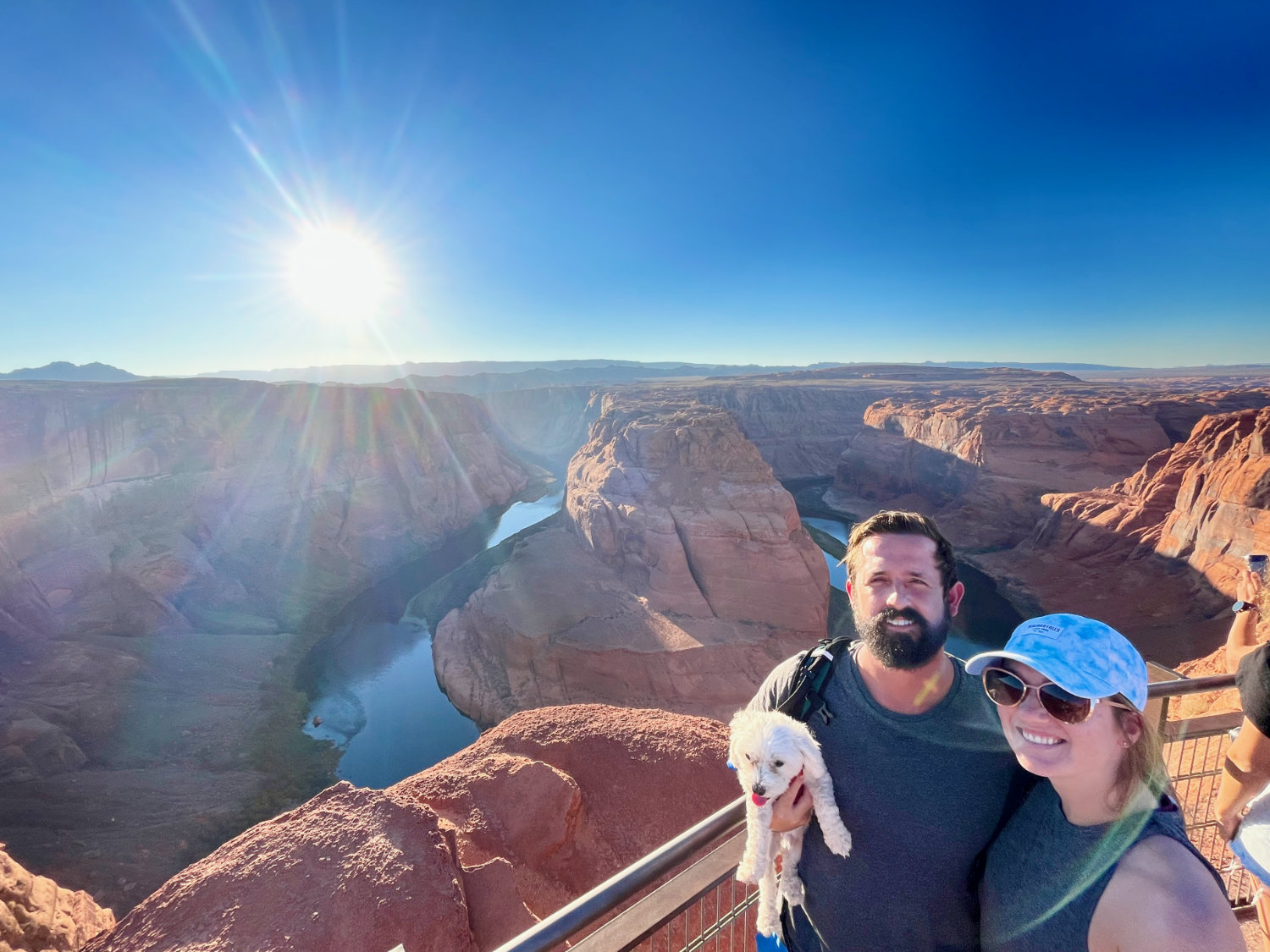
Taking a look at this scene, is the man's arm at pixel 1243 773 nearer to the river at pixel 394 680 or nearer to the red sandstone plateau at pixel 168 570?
the river at pixel 394 680

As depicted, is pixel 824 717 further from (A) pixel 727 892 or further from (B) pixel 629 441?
(B) pixel 629 441

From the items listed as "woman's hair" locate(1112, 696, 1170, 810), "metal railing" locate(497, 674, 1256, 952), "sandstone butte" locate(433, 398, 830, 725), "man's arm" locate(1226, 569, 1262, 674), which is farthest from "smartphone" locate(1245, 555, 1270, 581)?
"sandstone butte" locate(433, 398, 830, 725)

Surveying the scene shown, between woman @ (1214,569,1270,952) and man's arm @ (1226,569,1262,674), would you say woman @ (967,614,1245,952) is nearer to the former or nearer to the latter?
woman @ (1214,569,1270,952)

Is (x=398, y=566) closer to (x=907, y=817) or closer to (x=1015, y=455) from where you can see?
(x=907, y=817)

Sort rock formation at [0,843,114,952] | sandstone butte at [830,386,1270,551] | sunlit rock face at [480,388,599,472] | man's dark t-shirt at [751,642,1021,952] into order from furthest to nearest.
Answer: sunlit rock face at [480,388,599,472] < sandstone butte at [830,386,1270,551] < rock formation at [0,843,114,952] < man's dark t-shirt at [751,642,1021,952]

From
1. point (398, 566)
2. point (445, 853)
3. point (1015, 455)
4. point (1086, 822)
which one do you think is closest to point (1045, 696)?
point (1086, 822)

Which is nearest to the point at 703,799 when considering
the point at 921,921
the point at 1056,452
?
the point at 921,921

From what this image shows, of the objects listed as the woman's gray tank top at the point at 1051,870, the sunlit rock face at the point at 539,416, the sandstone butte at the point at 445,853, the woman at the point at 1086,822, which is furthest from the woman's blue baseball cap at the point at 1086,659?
the sunlit rock face at the point at 539,416
